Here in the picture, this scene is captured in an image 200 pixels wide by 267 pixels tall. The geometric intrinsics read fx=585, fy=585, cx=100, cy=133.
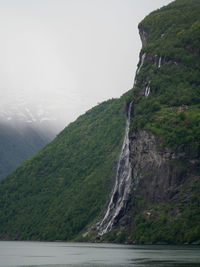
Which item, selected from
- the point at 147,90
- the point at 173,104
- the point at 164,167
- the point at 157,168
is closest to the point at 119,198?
the point at 157,168

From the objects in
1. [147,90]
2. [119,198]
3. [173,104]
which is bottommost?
[119,198]

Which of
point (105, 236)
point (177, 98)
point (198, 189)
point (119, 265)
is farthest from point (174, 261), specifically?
point (177, 98)

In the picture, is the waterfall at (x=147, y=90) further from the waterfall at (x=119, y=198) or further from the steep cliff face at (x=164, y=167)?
the waterfall at (x=119, y=198)

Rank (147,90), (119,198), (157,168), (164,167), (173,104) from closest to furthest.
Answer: (164,167) → (157,168) → (119,198) → (173,104) → (147,90)

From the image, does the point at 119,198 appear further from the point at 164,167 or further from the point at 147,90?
the point at 147,90

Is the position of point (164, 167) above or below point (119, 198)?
above

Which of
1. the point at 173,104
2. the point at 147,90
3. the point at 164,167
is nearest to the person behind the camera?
the point at 164,167

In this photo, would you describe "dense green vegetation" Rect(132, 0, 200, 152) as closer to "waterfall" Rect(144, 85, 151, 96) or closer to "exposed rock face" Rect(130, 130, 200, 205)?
"waterfall" Rect(144, 85, 151, 96)

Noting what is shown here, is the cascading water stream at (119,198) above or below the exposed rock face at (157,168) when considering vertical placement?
below

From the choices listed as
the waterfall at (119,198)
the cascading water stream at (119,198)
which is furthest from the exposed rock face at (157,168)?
the waterfall at (119,198)

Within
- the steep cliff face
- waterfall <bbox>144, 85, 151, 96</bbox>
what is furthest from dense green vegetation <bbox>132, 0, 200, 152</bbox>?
waterfall <bbox>144, 85, 151, 96</bbox>

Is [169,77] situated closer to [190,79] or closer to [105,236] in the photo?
[190,79]
